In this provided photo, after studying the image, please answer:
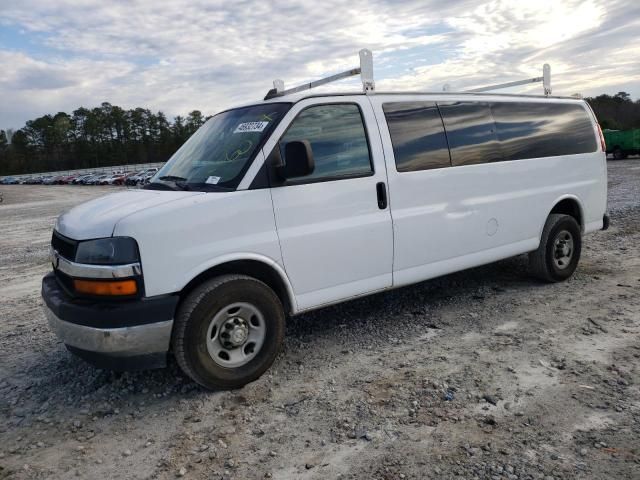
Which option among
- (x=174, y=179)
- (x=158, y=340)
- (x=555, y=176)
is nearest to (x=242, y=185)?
(x=174, y=179)

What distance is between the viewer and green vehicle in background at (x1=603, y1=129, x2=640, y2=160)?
32.4 meters

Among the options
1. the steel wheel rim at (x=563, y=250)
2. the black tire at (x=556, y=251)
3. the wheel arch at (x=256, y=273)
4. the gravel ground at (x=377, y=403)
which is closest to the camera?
the gravel ground at (x=377, y=403)

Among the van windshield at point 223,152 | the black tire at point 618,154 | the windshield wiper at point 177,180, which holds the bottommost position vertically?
the black tire at point 618,154

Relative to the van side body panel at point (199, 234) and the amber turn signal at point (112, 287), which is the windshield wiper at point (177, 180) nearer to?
the van side body panel at point (199, 234)

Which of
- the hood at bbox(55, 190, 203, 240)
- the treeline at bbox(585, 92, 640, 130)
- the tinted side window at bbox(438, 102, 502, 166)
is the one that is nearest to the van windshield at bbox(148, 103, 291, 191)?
the hood at bbox(55, 190, 203, 240)

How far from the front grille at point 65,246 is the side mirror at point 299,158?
160 cm

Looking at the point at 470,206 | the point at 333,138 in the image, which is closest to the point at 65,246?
the point at 333,138

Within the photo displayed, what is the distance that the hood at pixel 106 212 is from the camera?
11.8ft

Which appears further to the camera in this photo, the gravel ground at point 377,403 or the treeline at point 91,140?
the treeline at point 91,140

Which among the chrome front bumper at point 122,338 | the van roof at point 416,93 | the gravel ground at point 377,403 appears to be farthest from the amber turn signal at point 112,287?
the van roof at point 416,93

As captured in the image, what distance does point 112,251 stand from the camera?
3506 millimetres

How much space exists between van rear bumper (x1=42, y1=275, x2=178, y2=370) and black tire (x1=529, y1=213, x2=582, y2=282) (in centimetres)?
428

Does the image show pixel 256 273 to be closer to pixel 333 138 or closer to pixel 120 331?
pixel 120 331

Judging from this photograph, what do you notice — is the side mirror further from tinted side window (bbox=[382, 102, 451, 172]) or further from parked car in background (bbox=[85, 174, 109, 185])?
parked car in background (bbox=[85, 174, 109, 185])
